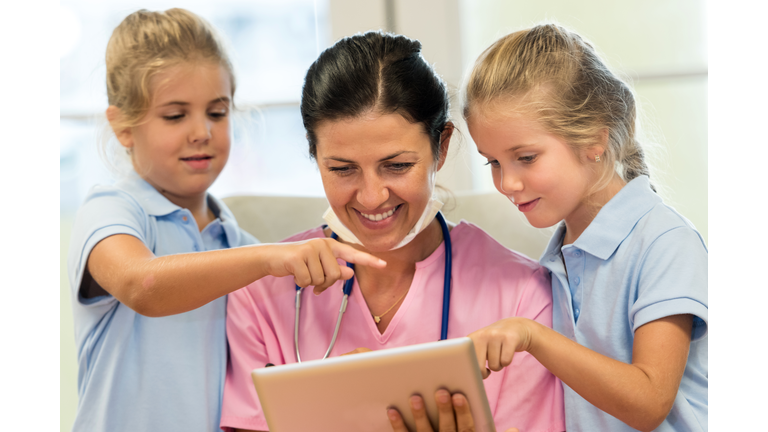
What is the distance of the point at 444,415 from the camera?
888mm

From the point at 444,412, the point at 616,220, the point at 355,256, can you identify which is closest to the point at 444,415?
the point at 444,412

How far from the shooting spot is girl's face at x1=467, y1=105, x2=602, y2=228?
1.15 metres

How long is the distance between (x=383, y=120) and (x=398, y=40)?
0.20 m

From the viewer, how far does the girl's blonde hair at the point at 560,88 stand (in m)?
1.17

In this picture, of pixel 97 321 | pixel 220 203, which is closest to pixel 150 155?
pixel 220 203

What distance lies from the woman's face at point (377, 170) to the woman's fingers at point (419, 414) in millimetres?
399

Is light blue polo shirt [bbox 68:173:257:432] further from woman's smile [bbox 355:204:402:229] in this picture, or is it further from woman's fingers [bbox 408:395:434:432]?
woman's fingers [bbox 408:395:434:432]

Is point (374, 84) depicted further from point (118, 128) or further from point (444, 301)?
point (118, 128)

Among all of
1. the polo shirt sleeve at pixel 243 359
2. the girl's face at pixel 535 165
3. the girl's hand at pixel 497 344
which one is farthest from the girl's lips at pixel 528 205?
the polo shirt sleeve at pixel 243 359

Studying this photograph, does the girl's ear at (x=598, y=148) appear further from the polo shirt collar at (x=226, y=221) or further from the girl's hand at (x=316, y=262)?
the polo shirt collar at (x=226, y=221)

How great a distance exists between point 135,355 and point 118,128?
22.1 inches

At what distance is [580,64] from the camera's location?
120 centimetres

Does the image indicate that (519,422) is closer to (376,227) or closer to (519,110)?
(376,227)

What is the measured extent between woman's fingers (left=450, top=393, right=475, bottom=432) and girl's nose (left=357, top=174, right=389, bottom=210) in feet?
1.35
